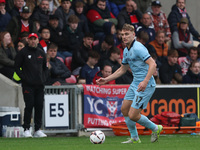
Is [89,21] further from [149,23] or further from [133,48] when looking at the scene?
[133,48]

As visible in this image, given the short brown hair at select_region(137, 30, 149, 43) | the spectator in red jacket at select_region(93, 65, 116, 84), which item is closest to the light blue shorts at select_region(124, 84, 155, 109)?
the spectator in red jacket at select_region(93, 65, 116, 84)

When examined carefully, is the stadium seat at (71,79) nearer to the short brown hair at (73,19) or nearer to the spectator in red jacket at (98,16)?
the short brown hair at (73,19)

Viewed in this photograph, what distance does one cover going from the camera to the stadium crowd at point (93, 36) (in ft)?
51.8

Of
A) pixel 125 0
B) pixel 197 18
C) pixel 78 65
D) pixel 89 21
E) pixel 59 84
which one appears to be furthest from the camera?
pixel 197 18

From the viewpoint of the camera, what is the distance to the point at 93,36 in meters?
17.4

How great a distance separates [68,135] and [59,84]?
1.41 metres

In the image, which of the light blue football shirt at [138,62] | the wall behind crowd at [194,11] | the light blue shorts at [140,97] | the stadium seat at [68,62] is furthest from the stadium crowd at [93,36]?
the light blue shorts at [140,97]

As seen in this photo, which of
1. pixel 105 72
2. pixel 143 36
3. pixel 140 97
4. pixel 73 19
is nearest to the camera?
pixel 140 97

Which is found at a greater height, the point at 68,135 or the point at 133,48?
the point at 133,48

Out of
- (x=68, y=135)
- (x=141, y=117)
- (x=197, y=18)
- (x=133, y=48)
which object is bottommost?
(x=68, y=135)

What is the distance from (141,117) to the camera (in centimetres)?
1063

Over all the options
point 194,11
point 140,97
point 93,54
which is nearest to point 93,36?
point 93,54

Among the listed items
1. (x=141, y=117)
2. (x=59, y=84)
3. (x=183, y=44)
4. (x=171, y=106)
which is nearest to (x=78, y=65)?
(x=59, y=84)

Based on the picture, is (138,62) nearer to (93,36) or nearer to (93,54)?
(93,54)
